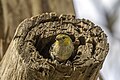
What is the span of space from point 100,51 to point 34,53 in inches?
5.7

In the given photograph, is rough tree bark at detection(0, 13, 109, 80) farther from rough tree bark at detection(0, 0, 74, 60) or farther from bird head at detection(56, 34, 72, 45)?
rough tree bark at detection(0, 0, 74, 60)

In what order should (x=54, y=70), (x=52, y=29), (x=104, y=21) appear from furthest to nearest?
(x=104, y=21), (x=52, y=29), (x=54, y=70)

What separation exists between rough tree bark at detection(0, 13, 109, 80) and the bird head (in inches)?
0.6

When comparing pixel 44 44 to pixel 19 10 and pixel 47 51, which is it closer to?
pixel 47 51

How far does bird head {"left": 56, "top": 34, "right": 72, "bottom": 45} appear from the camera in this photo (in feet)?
3.08

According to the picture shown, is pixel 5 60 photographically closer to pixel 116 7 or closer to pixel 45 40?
pixel 45 40

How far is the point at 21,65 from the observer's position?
872mm

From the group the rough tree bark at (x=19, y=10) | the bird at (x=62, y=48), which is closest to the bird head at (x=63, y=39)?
the bird at (x=62, y=48)

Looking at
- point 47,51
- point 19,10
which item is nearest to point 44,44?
point 47,51

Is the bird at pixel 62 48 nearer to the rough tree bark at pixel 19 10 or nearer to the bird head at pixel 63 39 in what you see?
the bird head at pixel 63 39

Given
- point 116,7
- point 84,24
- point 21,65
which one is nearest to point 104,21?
point 116,7

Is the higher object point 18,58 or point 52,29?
point 52,29

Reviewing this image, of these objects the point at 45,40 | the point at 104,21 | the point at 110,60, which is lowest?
the point at 45,40

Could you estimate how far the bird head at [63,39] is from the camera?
0.94m
